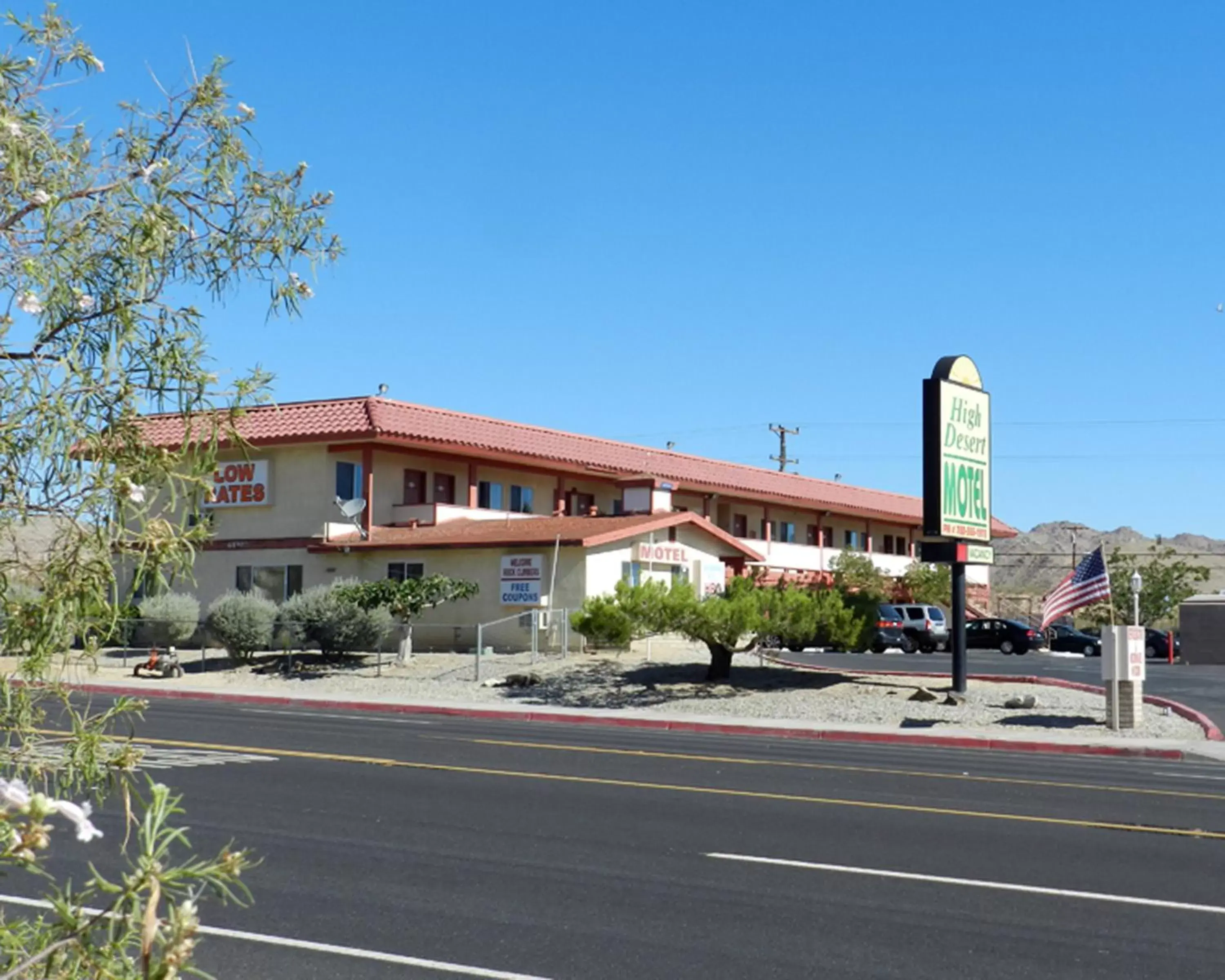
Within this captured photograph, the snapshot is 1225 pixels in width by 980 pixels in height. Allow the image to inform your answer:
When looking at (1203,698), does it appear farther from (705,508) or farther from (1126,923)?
(705,508)

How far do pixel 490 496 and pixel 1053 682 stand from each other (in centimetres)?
2294

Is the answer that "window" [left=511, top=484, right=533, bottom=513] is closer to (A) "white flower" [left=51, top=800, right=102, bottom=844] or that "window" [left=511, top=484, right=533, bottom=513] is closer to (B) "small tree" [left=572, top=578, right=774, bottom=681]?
(B) "small tree" [left=572, top=578, right=774, bottom=681]

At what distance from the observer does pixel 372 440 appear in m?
44.1

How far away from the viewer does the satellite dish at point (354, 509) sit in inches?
1705

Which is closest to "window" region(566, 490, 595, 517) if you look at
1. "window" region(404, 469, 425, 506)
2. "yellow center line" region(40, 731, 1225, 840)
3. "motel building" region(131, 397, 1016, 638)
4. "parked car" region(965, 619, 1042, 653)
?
"motel building" region(131, 397, 1016, 638)

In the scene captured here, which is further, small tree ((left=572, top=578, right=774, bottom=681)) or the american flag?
small tree ((left=572, top=578, right=774, bottom=681))

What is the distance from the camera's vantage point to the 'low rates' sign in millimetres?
27969

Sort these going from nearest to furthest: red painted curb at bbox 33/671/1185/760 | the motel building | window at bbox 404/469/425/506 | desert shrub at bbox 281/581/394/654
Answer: red painted curb at bbox 33/671/1185/760, desert shrub at bbox 281/581/394/654, the motel building, window at bbox 404/469/425/506

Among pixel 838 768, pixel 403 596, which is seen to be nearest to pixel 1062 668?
pixel 403 596

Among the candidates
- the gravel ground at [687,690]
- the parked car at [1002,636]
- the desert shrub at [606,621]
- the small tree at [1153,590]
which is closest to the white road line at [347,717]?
the gravel ground at [687,690]

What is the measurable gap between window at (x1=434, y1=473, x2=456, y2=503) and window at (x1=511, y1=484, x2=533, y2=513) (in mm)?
2876

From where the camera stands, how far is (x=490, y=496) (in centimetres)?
5012

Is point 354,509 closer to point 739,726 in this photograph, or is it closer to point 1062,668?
point 739,726

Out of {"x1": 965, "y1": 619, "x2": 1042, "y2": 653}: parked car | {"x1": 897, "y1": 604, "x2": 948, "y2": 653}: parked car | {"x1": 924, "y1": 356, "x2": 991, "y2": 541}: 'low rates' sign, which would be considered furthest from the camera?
{"x1": 965, "y1": 619, "x2": 1042, "y2": 653}: parked car
